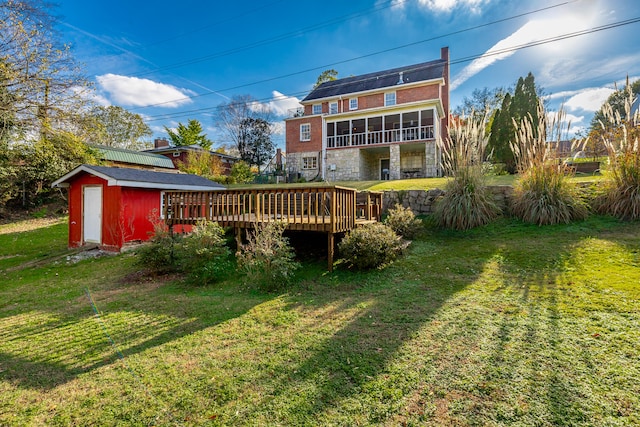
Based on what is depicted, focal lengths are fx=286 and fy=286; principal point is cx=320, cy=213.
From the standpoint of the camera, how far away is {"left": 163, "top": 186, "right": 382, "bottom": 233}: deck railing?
5652 mm

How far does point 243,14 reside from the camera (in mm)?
13445

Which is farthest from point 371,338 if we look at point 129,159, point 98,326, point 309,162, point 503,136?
point 129,159

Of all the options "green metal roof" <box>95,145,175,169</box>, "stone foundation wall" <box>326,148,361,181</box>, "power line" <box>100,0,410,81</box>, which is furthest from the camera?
"stone foundation wall" <box>326,148,361,181</box>

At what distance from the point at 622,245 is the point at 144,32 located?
20.4 m

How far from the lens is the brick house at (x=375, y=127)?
18422mm

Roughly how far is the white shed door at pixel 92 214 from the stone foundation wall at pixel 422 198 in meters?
9.52

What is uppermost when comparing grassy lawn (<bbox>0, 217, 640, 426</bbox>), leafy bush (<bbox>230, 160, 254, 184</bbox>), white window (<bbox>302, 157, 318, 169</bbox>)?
white window (<bbox>302, 157, 318, 169</bbox>)

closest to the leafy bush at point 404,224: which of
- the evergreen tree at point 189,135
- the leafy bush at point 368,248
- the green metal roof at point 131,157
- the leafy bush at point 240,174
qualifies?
the leafy bush at point 368,248

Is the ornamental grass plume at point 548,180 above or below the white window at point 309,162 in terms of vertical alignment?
below

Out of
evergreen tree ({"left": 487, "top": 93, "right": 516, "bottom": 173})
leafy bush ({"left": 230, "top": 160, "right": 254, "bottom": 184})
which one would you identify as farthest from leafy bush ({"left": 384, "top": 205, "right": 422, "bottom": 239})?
leafy bush ({"left": 230, "top": 160, "right": 254, "bottom": 184})

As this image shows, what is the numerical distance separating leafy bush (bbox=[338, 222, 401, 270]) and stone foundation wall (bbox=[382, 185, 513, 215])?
3382 millimetres

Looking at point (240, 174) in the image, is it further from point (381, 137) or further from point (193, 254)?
point (193, 254)

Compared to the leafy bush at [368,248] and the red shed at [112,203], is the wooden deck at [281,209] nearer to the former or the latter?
the leafy bush at [368,248]

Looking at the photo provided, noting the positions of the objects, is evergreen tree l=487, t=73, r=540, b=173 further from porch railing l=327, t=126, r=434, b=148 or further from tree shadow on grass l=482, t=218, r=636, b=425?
tree shadow on grass l=482, t=218, r=636, b=425
